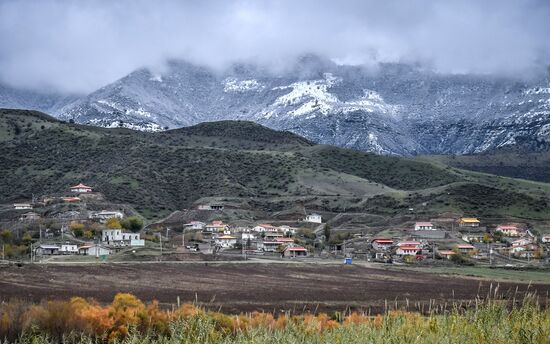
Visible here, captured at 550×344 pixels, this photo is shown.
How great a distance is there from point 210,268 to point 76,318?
2133 inches

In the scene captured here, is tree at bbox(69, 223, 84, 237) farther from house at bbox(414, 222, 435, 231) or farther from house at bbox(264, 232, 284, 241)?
→ house at bbox(414, 222, 435, 231)

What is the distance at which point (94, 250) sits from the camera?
93.0 meters

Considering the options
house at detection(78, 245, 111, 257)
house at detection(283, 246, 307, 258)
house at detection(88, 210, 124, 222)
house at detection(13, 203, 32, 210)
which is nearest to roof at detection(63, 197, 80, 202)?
house at detection(88, 210, 124, 222)

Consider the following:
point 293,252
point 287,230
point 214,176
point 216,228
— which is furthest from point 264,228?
point 214,176

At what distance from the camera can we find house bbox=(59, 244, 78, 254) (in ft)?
306

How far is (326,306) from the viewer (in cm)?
5062

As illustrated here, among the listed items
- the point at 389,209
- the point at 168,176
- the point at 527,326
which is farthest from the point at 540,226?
the point at 527,326

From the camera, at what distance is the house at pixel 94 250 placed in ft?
304

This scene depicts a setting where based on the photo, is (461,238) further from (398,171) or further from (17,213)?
(398,171)

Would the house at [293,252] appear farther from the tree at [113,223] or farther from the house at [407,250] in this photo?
the tree at [113,223]

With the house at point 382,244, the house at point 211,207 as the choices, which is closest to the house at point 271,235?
the house at point 382,244

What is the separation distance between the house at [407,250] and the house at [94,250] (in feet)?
133

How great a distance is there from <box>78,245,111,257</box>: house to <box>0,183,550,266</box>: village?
130mm

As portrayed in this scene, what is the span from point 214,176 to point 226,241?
49312 millimetres
